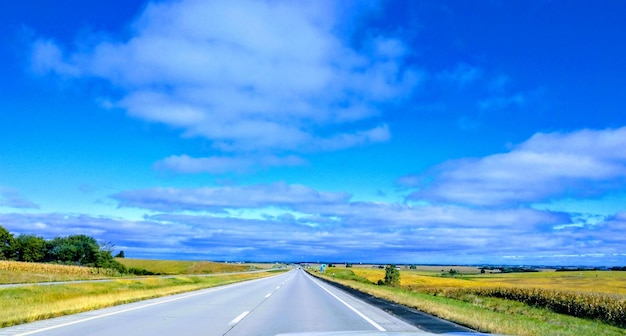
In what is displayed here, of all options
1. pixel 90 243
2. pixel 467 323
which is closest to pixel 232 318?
pixel 467 323

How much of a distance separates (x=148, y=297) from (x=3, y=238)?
275 feet

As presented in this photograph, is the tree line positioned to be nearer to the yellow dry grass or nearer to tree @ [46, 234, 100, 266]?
tree @ [46, 234, 100, 266]

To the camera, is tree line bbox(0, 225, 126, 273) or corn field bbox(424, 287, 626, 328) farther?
tree line bbox(0, 225, 126, 273)

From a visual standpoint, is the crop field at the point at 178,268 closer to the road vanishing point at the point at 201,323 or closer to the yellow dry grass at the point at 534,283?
the yellow dry grass at the point at 534,283

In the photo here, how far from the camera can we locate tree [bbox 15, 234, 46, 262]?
→ 309 ft

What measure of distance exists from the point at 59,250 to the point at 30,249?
8.92m

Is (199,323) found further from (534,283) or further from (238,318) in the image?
(534,283)

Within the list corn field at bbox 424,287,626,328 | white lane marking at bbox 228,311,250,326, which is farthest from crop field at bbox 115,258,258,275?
white lane marking at bbox 228,311,250,326

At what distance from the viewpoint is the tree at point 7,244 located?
93.3 m

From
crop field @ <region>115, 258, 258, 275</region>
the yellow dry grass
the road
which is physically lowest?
the road

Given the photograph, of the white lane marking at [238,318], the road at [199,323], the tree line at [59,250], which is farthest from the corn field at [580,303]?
the tree line at [59,250]

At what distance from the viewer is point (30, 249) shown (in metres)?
94.7

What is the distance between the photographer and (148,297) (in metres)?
25.1

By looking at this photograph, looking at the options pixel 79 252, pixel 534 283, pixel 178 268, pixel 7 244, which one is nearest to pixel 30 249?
pixel 7 244
